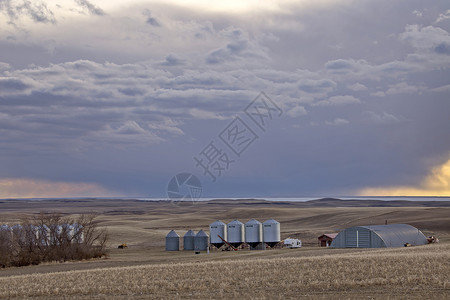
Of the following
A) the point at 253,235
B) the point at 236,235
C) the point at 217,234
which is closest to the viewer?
the point at 253,235

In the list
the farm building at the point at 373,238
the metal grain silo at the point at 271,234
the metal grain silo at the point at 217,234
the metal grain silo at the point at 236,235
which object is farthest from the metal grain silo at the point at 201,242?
the farm building at the point at 373,238

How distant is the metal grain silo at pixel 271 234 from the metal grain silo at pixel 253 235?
23.7 inches

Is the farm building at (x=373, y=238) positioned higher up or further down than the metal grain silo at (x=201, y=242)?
higher up

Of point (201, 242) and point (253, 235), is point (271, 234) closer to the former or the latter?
point (253, 235)

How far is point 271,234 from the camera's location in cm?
7150

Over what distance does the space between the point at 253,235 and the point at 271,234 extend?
2151mm

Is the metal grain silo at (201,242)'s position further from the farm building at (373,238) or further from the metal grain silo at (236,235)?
the farm building at (373,238)

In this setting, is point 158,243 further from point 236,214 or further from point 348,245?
point 236,214

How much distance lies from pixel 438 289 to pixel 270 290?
6.70 meters

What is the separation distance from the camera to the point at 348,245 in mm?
61469

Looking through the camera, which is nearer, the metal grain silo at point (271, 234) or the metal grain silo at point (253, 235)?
the metal grain silo at point (271, 234)

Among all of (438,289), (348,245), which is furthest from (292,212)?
(438,289)

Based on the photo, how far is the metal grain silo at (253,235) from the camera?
71.6 metres

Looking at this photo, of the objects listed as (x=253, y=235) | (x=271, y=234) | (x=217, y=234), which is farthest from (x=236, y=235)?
(x=271, y=234)
